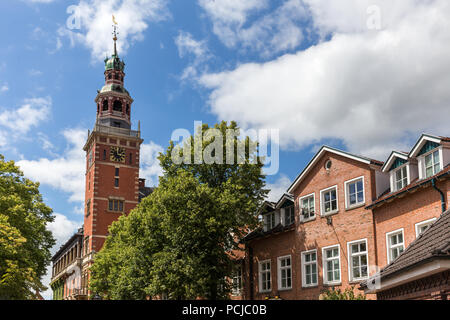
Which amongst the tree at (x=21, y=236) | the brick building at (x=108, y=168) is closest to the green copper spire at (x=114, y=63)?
the brick building at (x=108, y=168)

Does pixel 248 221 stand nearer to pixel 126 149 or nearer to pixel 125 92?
pixel 126 149

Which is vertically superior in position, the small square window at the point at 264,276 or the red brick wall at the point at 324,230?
the red brick wall at the point at 324,230

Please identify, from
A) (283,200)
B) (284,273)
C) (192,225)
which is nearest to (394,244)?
(284,273)

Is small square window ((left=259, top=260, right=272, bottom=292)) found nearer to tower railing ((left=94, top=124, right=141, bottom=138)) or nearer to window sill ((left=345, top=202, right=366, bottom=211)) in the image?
window sill ((left=345, top=202, right=366, bottom=211))

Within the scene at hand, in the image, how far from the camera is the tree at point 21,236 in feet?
103

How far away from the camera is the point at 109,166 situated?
278 feet

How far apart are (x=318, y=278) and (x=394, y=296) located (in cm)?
1753

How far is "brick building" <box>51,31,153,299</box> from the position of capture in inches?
3223

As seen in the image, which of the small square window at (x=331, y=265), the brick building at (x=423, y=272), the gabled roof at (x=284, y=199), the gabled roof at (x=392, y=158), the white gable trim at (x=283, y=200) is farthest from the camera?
the white gable trim at (x=283, y=200)

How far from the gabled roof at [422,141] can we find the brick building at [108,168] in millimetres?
62314

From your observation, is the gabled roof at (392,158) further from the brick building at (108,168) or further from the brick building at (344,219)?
the brick building at (108,168)

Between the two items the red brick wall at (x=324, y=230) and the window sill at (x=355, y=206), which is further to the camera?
the window sill at (x=355, y=206)

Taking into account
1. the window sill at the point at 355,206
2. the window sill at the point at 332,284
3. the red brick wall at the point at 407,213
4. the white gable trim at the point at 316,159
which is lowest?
the window sill at the point at 332,284

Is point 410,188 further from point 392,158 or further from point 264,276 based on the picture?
point 264,276
